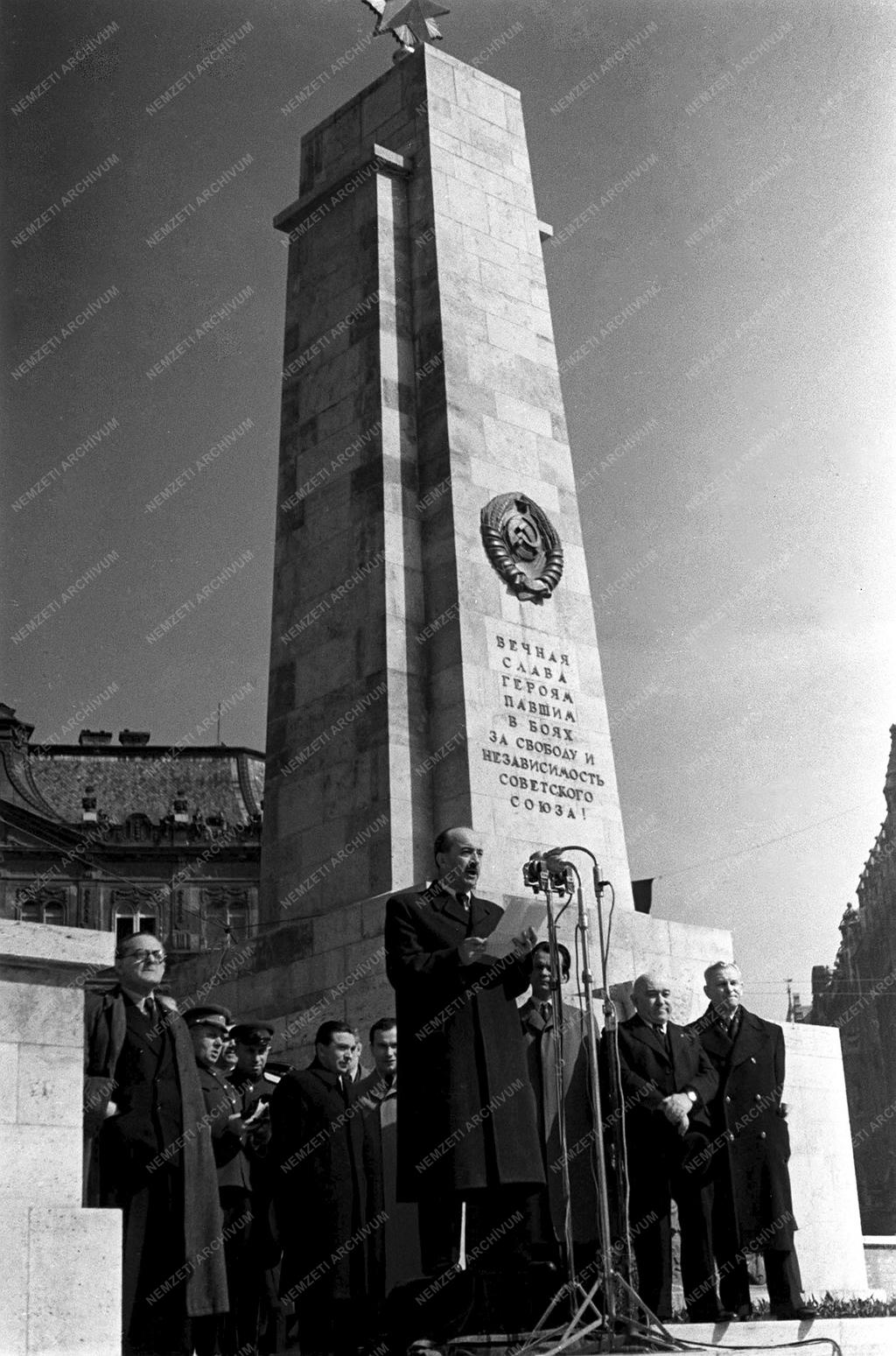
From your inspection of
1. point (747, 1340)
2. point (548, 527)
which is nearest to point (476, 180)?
point (548, 527)

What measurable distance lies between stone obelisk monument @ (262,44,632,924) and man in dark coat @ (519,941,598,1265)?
3536 millimetres

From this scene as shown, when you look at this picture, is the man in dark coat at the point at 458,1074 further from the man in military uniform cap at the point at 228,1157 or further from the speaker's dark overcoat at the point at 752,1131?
the speaker's dark overcoat at the point at 752,1131

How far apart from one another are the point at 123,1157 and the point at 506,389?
9.04 meters

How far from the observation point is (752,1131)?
8.60 m

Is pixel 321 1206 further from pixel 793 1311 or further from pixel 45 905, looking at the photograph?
pixel 45 905

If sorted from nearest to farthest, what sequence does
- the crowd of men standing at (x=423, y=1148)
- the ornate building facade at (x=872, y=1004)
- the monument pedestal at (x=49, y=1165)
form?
the monument pedestal at (x=49, y=1165) → the crowd of men standing at (x=423, y=1148) → the ornate building facade at (x=872, y=1004)

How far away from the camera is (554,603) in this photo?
13.9m

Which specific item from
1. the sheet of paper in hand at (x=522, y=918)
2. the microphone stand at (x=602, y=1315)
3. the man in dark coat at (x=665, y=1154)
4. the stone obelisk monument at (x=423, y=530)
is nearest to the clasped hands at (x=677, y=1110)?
the man in dark coat at (x=665, y=1154)

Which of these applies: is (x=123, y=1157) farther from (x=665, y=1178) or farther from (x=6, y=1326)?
(x=665, y=1178)

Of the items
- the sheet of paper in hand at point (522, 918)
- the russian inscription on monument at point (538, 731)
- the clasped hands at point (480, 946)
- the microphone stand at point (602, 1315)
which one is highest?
the russian inscription on monument at point (538, 731)

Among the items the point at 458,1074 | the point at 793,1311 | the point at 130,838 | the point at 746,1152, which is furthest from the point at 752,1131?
the point at 130,838

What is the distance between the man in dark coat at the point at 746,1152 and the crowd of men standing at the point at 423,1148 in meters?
0.01

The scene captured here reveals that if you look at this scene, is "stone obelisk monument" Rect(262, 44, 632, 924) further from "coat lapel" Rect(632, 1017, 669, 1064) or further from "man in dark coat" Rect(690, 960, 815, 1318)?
"coat lapel" Rect(632, 1017, 669, 1064)

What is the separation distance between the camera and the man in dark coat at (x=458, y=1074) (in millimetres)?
6680
